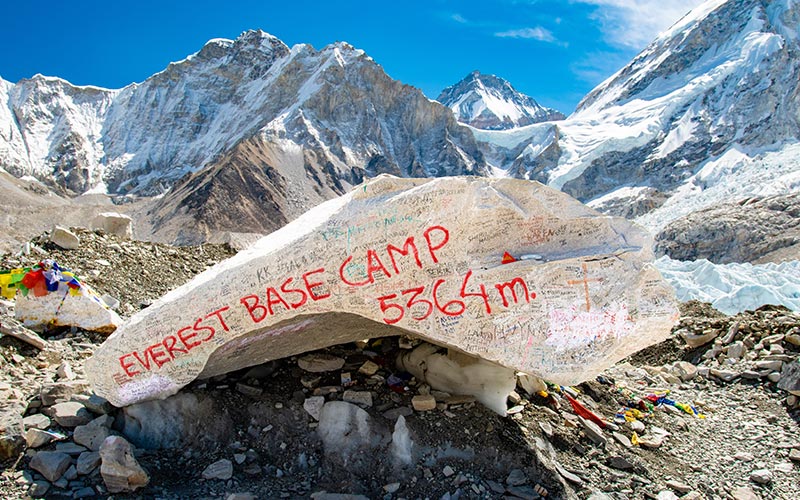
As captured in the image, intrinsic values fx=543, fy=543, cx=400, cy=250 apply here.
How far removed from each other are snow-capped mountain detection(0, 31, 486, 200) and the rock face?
96921 millimetres

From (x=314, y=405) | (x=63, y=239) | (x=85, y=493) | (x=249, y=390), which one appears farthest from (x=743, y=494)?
(x=63, y=239)

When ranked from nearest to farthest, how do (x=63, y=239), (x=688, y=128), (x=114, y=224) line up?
(x=63, y=239) < (x=114, y=224) < (x=688, y=128)

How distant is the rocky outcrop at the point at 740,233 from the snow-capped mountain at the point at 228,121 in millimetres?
62067

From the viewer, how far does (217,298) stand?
5.16 m

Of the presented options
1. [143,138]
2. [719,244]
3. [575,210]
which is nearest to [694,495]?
[575,210]

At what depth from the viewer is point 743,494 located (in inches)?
221

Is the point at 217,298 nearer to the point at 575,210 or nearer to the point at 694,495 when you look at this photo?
the point at 575,210

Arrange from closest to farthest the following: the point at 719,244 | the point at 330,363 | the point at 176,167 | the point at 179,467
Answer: the point at 179,467
the point at 330,363
the point at 719,244
the point at 176,167

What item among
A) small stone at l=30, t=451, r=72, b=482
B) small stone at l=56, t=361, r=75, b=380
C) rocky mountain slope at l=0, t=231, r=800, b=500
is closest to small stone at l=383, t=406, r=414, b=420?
rocky mountain slope at l=0, t=231, r=800, b=500

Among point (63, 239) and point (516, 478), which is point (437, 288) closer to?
point (516, 478)

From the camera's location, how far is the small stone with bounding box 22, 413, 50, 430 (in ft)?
16.4

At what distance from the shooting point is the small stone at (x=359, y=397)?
550cm

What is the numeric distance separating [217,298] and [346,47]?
433ft

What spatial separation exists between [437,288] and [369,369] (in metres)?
1.51
